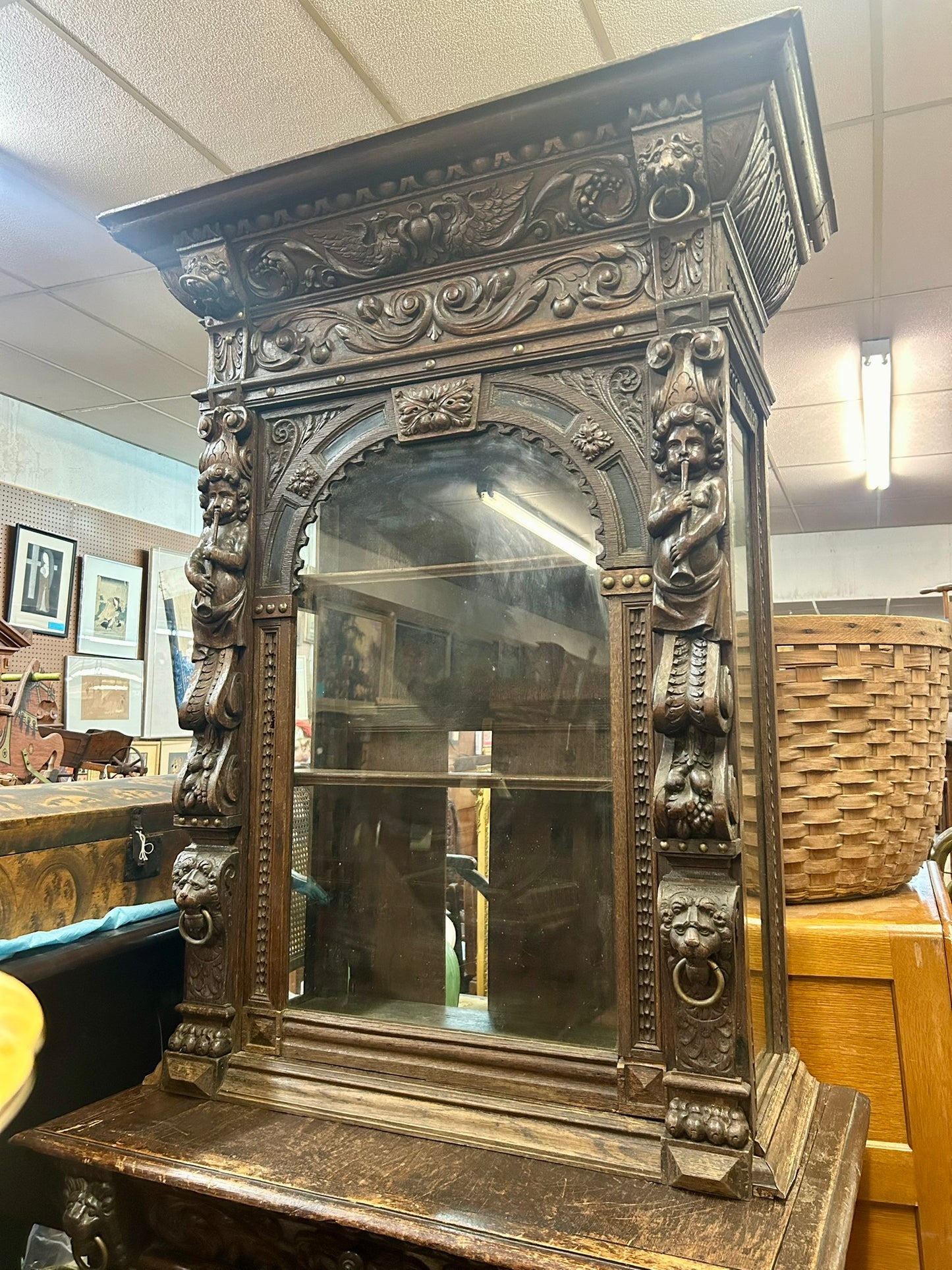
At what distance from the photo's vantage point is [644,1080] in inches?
34.7

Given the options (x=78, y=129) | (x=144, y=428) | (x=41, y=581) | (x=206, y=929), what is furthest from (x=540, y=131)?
(x=144, y=428)

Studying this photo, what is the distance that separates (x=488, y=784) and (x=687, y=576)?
35 centimetres

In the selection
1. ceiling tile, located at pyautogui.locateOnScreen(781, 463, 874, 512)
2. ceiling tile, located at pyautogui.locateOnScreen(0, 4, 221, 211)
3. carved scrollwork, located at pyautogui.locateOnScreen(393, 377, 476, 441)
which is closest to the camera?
carved scrollwork, located at pyautogui.locateOnScreen(393, 377, 476, 441)

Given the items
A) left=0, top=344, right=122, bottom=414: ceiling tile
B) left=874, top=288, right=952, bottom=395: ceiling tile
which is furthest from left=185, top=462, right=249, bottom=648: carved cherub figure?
left=0, top=344, right=122, bottom=414: ceiling tile

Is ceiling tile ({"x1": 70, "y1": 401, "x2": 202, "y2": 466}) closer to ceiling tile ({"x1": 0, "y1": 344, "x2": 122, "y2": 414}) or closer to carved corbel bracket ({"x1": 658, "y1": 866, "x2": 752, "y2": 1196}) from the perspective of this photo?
ceiling tile ({"x1": 0, "y1": 344, "x2": 122, "y2": 414})

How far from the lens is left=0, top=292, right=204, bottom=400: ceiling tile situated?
128 inches

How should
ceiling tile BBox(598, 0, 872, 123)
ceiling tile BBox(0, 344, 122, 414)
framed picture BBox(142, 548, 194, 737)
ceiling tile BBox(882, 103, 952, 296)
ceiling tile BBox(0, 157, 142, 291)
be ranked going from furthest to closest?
framed picture BBox(142, 548, 194, 737) < ceiling tile BBox(0, 344, 122, 414) < ceiling tile BBox(0, 157, 142, 291) < ceiling tile BBox(882, 103, 952, 296) < ceiling tile BBox(598, 0, 872, 123)

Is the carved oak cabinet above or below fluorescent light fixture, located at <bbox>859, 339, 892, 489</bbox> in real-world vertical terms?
below

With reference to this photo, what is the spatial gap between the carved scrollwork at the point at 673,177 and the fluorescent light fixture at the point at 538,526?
1.08ft

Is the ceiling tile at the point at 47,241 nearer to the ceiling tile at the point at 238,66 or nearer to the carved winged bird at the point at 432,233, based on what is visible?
the ceiling tile at the point at 238,66

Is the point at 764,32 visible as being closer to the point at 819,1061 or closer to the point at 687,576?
the point at 687,576

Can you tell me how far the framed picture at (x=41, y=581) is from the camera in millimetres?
3887

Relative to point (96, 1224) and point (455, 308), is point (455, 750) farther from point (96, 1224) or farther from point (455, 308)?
point (96, 1224)

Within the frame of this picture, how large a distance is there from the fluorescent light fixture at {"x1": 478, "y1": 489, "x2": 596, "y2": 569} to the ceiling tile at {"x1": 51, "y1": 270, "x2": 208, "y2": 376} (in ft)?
7.39
